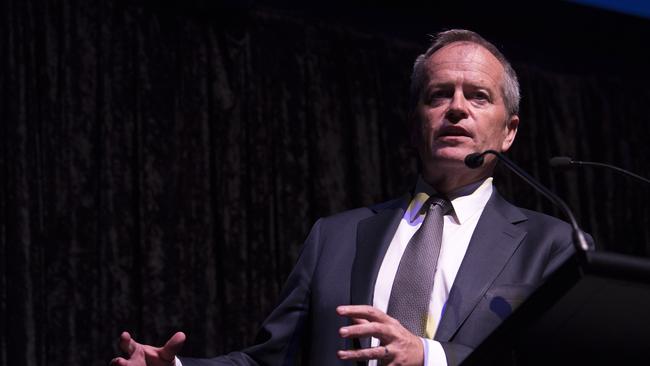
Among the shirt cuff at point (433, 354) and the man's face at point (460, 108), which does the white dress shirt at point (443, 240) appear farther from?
the shirt cuff at point (433, 354)

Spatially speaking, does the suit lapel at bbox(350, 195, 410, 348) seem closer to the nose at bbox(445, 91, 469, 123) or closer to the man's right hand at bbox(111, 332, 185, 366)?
the nose at bbox(445, 91, 469, 123)

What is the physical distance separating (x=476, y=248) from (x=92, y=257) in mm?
1794

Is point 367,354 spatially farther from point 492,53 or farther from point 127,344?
point 492,53

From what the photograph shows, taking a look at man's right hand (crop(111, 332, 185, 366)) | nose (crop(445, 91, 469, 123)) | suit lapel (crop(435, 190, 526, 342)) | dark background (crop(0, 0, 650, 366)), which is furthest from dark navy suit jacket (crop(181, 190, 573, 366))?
dark background (crop(0, 0, 650, 366))

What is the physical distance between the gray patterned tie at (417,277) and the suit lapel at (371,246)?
7 centimetres

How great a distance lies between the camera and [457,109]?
2205 mm

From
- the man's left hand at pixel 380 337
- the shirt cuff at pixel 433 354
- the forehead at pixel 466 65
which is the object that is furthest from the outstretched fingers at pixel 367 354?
the forehead at pixel 466 65

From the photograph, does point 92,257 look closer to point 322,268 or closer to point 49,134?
point 49,134

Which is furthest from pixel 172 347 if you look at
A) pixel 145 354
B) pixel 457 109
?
pixel 457 109

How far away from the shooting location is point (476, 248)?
1.94m

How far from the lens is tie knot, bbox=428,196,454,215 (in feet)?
6.94

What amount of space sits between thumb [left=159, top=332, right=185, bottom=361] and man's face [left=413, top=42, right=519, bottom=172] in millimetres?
776

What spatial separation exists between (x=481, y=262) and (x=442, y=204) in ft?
0.83

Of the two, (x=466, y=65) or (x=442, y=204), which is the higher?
(x=466, y=65)
